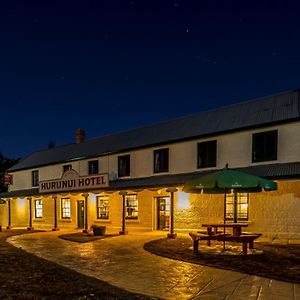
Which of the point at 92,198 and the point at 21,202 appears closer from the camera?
the point at 92,198

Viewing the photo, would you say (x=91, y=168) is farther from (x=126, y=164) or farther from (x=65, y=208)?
(x=65, y=208)

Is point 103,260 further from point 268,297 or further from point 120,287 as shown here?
point 268,297

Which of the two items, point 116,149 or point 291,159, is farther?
point 116,149

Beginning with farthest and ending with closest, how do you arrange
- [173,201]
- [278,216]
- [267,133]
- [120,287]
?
[173,201], [267,133], [278,216], [120,287]

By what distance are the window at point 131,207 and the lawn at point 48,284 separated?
34.9 ft

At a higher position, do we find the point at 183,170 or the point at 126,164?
the point at 126,164

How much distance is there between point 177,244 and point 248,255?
354cm

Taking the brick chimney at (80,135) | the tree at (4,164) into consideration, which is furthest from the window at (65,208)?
the tree at (4,164)

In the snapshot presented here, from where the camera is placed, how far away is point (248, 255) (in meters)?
11.0

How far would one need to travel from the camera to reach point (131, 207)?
21.2 meters

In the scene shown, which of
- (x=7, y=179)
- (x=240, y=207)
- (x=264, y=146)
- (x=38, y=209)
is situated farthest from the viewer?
(x=7, y=179)

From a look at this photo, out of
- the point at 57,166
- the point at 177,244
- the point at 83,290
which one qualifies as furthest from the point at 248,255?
the point at 57,166

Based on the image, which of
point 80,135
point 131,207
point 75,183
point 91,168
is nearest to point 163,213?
point 131,207

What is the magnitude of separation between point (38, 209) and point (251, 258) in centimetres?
2197
